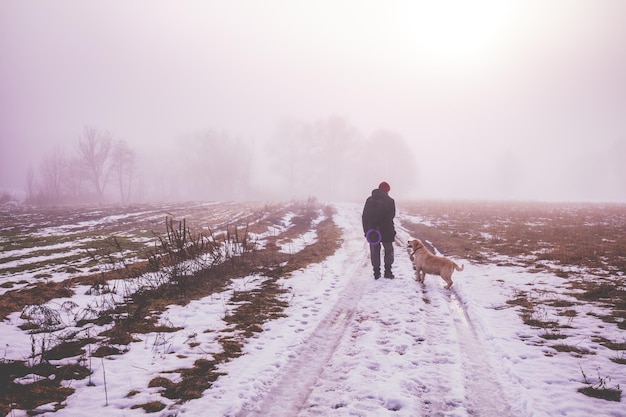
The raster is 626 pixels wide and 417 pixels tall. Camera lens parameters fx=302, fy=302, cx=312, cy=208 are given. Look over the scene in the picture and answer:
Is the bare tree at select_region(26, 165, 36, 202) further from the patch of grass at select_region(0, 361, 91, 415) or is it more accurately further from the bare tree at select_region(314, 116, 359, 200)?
the patch of grass at select_region(0, 361, 91, 415)

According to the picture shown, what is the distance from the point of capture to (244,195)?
6875cm

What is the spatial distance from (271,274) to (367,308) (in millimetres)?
3973

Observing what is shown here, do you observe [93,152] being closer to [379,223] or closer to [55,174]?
[55,174]

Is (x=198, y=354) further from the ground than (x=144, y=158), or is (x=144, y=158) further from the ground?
(x=144, y=158)

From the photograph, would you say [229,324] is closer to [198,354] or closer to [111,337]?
[198,354]

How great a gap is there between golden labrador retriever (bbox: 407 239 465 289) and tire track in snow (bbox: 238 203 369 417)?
6.10 feet

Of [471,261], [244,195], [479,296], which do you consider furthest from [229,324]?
[244,195]

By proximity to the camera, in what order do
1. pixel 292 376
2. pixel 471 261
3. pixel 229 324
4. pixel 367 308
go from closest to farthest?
pixel 292 376 → pixel 229 324 → pixel 367 308 → pixel 471 261

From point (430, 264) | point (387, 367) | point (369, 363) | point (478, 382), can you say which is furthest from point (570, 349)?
point (430, 264)

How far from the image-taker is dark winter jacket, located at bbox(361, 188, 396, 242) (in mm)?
9344

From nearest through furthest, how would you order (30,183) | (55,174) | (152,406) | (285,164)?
(152,406) → (55,174) → (30,183) → (285,164)

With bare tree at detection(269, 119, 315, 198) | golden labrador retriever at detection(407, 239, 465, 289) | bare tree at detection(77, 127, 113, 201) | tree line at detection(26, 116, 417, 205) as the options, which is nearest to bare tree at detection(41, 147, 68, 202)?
tree line at detection(26, 116, 417, 205)

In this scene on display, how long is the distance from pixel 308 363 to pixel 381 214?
561cm

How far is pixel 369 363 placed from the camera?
4660mm
